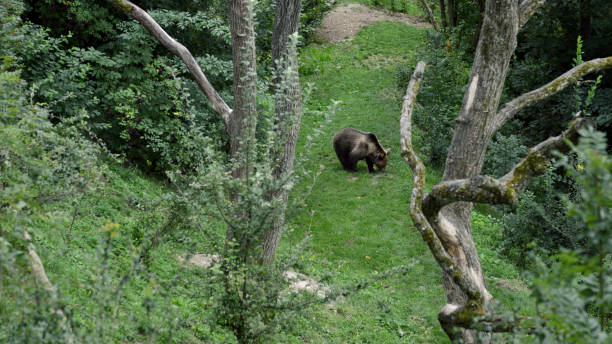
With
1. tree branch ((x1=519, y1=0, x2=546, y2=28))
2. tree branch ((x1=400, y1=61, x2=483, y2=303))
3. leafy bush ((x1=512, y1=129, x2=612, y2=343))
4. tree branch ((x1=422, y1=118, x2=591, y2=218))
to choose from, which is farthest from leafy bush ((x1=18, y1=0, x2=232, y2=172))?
leafy bush ((x1=512, y1=129, x2=612, y2=343))

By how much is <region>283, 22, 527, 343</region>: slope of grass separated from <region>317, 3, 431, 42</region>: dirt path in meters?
5.58

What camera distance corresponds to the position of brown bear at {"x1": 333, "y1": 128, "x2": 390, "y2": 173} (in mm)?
12328

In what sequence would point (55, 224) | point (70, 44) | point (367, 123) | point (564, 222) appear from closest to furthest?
point (55, 224) → point (564, 222) → point (70, 44) → point (367, 123)

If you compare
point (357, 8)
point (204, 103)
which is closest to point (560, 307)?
point (204, 103)

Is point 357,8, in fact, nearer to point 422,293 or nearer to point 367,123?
point 367,123

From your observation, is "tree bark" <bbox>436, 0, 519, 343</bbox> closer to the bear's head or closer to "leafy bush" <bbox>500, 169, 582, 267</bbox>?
"leafy bush" <bbox>500, 169, 582, 267</bbox>

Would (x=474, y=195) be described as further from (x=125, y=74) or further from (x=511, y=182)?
(x=125, y=74)

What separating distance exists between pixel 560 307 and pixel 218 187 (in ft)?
7.63

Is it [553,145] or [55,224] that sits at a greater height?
A: [553,145]

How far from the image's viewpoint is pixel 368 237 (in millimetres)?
9875

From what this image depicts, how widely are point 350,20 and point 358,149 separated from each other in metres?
15.8

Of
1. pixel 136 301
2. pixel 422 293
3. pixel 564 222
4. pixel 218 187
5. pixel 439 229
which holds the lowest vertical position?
pixel 422 293

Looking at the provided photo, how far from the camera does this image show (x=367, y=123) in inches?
613

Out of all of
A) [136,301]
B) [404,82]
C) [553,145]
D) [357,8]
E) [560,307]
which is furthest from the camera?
[357,8]
